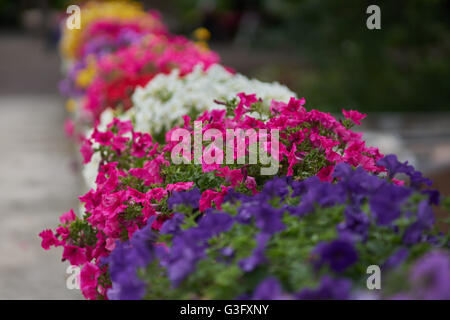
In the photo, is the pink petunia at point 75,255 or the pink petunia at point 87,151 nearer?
the pink petunia at point 75,255

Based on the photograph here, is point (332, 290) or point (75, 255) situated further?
point (75, 255)

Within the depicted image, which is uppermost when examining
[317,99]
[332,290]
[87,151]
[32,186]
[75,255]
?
[317,99]

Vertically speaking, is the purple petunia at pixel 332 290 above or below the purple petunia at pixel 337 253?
below

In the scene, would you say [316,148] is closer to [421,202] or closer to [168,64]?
[421,202]

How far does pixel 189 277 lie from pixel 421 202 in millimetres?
631

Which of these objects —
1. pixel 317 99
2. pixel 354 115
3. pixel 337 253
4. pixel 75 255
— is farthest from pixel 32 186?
pixel 317 99

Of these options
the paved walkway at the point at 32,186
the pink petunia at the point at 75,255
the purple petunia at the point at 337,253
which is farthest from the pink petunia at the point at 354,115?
the paved walkway at the point at 32,186

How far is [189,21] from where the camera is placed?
2906cm

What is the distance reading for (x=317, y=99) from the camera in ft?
41.0

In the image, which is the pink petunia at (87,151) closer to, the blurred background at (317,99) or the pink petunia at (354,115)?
the blurred background at (317,99)

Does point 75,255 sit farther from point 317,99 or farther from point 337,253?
point 317,99

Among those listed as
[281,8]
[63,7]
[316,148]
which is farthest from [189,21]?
[316,148]

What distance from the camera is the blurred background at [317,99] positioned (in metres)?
5.38
